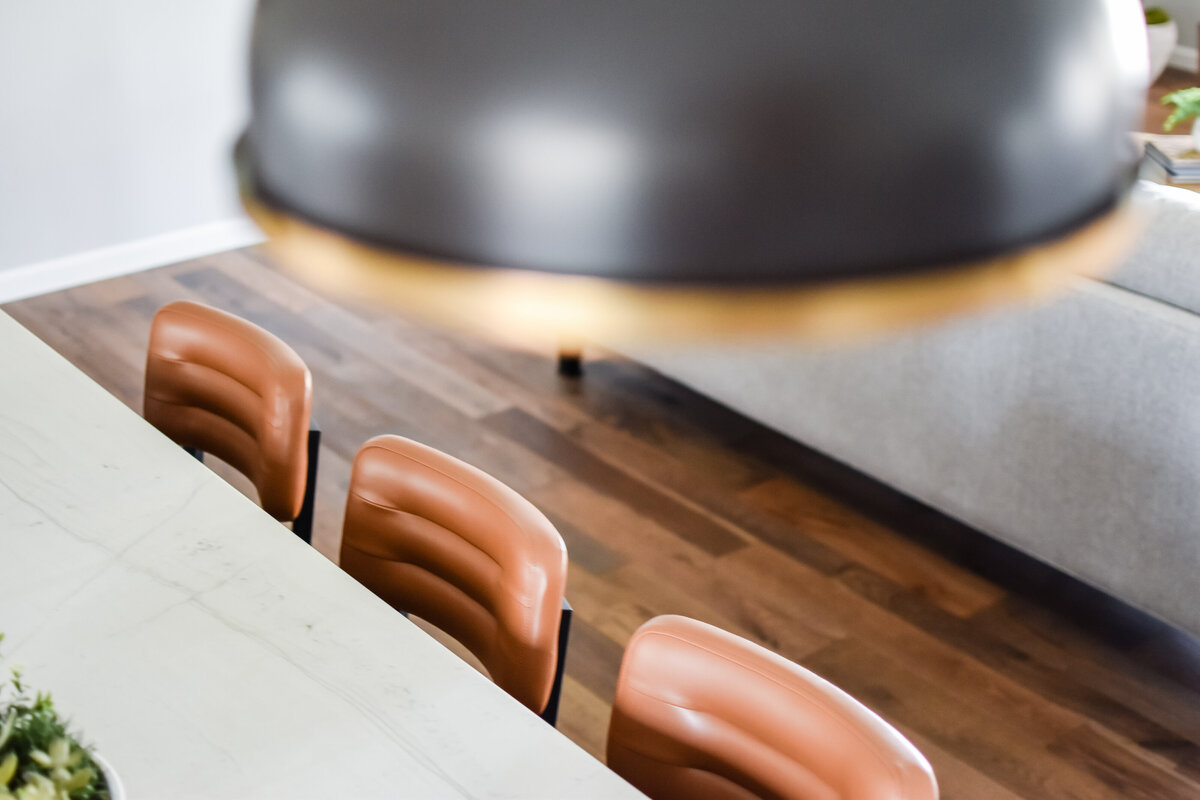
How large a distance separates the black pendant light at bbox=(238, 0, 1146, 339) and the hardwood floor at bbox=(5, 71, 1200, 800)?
1947 mm

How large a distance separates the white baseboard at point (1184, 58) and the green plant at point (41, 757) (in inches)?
269

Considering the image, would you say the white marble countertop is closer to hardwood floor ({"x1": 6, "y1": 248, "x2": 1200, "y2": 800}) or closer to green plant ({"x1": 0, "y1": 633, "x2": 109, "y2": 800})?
green plant ({"x1": 0, "y1": 633, "x2": 109, "y2": 800})

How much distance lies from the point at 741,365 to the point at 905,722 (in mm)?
1125

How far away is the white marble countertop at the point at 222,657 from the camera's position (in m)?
1.26

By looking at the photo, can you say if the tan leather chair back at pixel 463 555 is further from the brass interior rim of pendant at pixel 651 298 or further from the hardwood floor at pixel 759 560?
the brass interior rim of pendant at pixel 651 298

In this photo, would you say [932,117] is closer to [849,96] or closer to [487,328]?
[849,96]

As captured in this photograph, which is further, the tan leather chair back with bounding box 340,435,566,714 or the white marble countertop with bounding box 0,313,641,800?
the tan leather chair back with bounding box 340,435,566,714

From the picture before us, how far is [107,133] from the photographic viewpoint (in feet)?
13.2

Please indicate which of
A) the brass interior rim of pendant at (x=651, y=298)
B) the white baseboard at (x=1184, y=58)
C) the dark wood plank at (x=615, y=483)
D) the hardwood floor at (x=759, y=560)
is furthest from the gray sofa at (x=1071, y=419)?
the white baseboard at (x=1184, y=58)

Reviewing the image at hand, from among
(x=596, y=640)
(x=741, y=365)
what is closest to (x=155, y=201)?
(x=741, y=365)

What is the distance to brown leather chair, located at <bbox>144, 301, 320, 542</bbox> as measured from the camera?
6.16 feet

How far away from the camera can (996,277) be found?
1.56 ft

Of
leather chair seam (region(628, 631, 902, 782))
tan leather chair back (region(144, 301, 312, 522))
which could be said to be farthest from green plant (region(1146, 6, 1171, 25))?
leather chair seam (region(628, 631, 902, 782))

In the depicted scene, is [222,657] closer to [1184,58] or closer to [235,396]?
[235,396]
